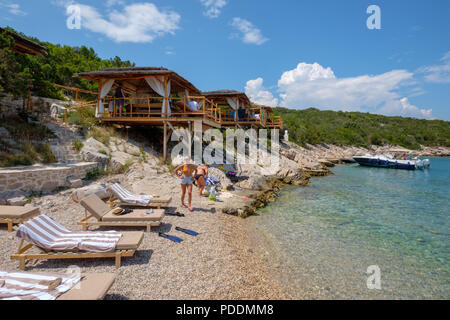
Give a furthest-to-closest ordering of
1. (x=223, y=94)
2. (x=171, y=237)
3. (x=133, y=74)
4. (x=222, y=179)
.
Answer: (x=223, y=94), (x=133, y=74), (x=222, y=179), (x=171, y=237)

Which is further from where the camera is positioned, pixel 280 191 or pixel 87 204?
pixel 280 191

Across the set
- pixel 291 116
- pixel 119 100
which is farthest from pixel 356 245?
pixel 291 116

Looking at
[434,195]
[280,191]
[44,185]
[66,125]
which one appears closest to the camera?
[44,185]

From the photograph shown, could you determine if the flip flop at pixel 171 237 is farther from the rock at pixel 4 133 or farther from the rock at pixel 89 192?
the rock at pixel 4 133

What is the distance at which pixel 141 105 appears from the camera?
14867 millimetres

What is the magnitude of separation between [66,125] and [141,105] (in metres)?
4.34

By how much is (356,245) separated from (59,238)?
778 cm

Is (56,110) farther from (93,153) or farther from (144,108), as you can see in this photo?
(93,153)

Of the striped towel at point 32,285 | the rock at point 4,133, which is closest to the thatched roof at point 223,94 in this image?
the rock at point 4,133

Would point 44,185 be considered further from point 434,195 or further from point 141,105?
point 434,195

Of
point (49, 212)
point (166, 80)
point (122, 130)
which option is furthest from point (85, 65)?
point (49, 212)

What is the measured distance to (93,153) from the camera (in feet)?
35.7

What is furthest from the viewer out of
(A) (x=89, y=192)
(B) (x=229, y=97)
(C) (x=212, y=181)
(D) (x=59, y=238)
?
(B) (x=229, y=97)

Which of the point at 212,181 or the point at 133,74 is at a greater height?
the point at 133,74
